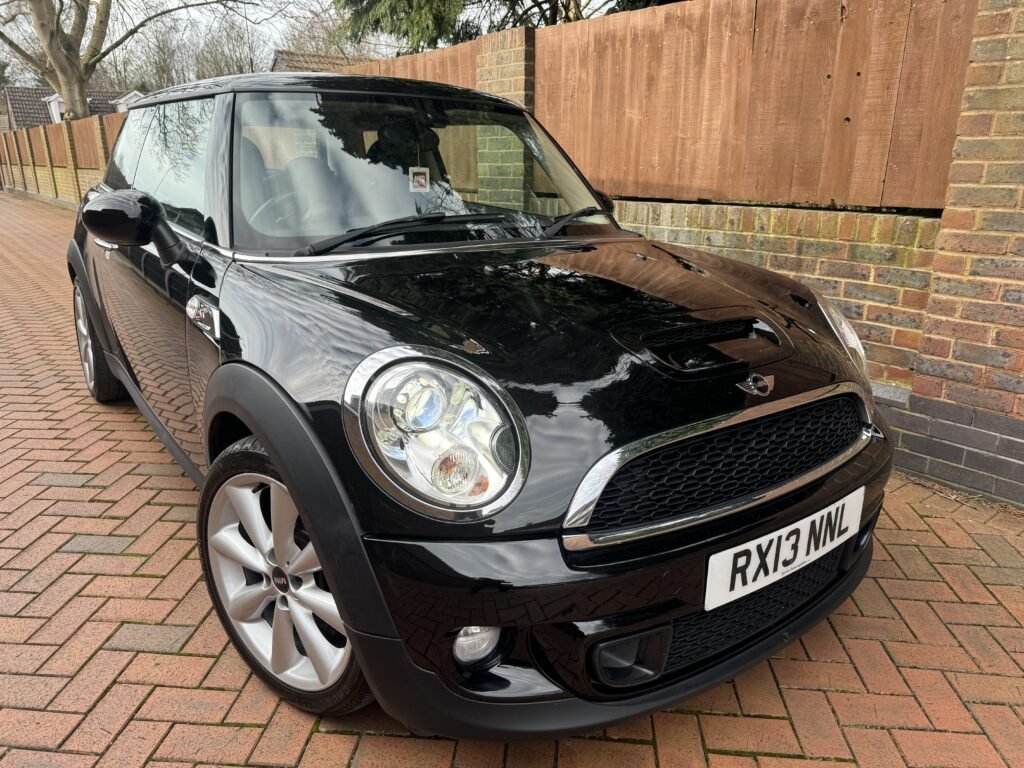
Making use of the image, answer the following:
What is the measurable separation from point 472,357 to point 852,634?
162cm

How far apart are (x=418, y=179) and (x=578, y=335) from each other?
1.01 metres

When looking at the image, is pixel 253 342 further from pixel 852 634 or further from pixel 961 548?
pixel 961 548

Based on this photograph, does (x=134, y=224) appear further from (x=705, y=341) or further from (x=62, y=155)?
(x=62, y=155)

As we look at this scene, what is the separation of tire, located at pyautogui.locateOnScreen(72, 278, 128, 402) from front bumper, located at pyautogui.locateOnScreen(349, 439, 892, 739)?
3227 millimetres

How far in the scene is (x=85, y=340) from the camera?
4184 millimetres

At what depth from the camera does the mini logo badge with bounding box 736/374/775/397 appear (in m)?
1.72

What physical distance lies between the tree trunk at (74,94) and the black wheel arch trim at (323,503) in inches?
1089

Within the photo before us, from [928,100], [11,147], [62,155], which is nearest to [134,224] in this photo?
[928,100]

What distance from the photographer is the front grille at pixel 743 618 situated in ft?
5.36

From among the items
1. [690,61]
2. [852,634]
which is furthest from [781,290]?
[690,61]

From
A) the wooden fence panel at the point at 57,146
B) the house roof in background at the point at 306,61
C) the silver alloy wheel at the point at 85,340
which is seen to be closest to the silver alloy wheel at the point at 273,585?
the silver alloy wheel at the point at 85,340

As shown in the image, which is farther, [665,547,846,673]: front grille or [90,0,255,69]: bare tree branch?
[90,0,255,69]: bare tree branch

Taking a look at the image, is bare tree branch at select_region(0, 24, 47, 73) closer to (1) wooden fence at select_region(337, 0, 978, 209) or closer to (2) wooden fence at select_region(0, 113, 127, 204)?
(2) wooden fence at select_region(0, 113, 127, 204)

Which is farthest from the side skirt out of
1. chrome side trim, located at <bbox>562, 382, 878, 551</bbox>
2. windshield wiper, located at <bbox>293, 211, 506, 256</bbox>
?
chrome side trim, located at <bbox>562, 382, 878, 551</bbox>
